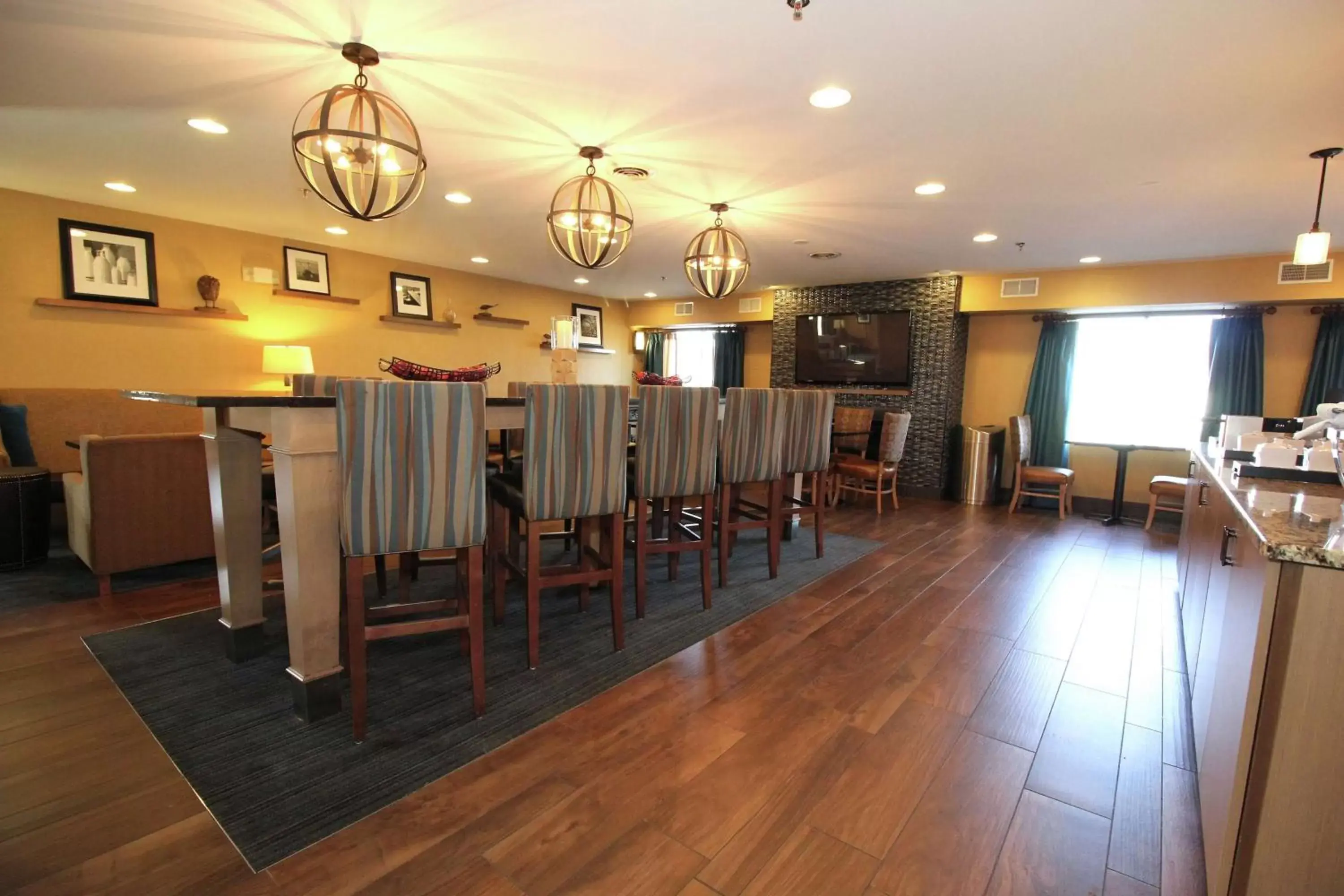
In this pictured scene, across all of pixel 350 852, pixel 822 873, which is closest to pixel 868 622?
pixel 822 873

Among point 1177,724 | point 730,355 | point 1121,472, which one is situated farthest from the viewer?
point 730,355

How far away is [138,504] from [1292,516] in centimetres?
448

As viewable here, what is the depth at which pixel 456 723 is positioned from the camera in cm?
187

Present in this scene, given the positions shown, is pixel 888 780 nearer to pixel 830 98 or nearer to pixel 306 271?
pixel 830 98

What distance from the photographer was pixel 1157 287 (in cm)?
515

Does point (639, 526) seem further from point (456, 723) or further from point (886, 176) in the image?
point (886, 176)

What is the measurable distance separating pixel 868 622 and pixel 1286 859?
5.70 ft

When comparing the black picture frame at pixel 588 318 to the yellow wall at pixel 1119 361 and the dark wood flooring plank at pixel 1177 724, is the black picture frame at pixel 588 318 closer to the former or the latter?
the yellow wall at pixel 1119 361

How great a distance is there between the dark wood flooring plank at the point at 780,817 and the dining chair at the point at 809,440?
1.81 m

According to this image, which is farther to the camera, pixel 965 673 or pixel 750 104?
pixel 750 104

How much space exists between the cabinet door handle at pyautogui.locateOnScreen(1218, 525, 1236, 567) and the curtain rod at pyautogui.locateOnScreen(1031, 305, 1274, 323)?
5.05 m

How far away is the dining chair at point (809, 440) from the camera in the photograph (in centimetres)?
345

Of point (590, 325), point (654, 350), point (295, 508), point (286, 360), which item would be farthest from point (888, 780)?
point (654, 350)

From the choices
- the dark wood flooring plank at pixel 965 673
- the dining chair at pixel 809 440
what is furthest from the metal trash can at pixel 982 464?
the dark wood flooring plank at pixel 965 673
